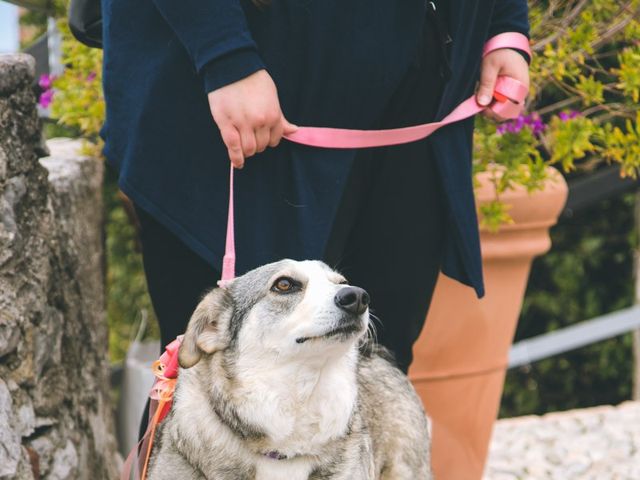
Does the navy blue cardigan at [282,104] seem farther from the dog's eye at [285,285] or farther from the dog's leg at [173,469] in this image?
the dog's leg at [173,469]

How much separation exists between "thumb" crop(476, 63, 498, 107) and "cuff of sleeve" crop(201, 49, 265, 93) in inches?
32.7

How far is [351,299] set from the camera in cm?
239

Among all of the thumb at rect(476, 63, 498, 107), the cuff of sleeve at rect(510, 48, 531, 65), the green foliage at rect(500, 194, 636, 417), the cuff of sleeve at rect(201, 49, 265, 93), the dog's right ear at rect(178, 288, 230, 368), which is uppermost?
the cuff of sleeve at rect(201, 49, 265, 93)

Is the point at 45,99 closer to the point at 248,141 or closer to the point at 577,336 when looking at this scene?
the point at 248,141

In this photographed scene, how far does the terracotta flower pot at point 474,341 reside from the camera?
3.96 metres

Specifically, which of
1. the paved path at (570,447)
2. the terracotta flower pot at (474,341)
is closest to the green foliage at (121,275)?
the terracotta flower pot at (474,341)

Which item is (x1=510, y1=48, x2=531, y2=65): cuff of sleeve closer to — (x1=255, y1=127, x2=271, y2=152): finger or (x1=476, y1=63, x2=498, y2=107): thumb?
(x1=476, y1=63, x2=498, y2=107): thumb

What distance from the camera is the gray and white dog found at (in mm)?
2439

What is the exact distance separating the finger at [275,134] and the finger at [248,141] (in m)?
0.05

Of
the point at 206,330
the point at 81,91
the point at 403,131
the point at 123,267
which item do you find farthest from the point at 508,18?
the point at 123,267

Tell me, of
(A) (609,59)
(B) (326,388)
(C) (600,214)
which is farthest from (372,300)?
(C) (600,214)

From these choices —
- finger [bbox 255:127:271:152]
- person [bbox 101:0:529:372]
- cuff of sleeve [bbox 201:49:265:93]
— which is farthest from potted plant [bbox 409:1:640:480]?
cuff of sleeve [bbox 201:49:265:93]

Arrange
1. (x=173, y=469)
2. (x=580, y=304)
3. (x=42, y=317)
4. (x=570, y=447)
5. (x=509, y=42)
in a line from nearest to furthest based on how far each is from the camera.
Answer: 1. (x=173, y=469)
2. (x=509, y=42)
3. (x=42, y=317)
4. (x=570, y=447)
5. (x=580, y=304)

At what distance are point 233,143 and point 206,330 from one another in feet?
1.68
